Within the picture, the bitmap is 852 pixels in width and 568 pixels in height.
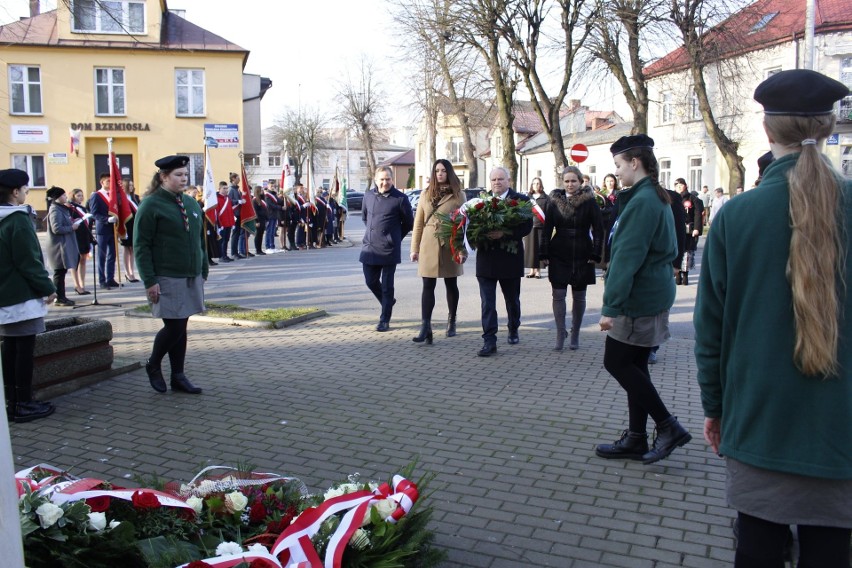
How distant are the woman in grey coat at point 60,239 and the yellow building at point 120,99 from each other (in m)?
21.7

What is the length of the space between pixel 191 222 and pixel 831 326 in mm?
5692

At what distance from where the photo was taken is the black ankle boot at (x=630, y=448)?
534 centimetres

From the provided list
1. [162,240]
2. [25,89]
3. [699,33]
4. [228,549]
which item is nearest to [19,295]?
[162,240]

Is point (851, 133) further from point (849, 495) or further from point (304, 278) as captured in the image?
point (849, 495)

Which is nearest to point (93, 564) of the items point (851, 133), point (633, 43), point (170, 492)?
point (170, 492)

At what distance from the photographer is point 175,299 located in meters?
6.78

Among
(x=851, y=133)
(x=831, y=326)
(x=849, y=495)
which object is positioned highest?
(x=851, y=133)

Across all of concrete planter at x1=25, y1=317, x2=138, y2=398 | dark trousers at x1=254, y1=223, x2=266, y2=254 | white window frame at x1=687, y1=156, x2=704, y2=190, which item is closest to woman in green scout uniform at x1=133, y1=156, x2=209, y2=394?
concrete planter at x1=25, y1=317, x2=138, y2=398

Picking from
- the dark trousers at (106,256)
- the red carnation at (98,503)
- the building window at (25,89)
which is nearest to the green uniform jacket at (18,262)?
the red carnation at (98,503)

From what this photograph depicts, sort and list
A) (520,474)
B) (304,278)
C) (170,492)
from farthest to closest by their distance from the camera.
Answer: (304,278)
(520,474)
(170,492)

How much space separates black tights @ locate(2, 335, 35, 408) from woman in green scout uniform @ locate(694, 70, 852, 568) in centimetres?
552

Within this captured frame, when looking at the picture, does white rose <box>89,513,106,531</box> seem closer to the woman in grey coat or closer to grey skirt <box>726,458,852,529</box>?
grey skirt <box>726,458,852,529</box>

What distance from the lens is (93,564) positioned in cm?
313

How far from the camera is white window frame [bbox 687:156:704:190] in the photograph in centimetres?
4222
